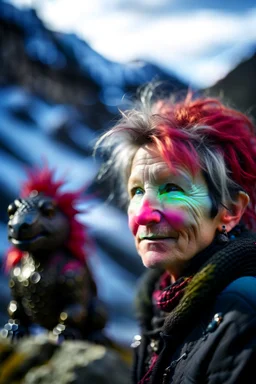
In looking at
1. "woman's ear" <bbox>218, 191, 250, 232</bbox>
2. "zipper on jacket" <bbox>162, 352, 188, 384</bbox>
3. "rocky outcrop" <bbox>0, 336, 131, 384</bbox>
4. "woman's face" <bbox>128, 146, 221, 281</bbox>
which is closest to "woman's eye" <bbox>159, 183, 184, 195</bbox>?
"woman's face" <bbox>128, 146, 221, 281</bbox>

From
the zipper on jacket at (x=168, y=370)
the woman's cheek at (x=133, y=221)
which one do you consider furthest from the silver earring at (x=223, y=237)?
the zipper on jacket at (x=168, y=370)

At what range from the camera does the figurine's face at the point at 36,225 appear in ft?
7.18

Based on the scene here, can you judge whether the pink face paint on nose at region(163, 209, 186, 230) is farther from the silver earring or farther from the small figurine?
the small figurine

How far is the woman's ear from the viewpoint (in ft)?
4.77

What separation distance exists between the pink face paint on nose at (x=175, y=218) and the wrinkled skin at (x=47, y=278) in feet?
2.97

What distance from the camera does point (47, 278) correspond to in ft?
7.34

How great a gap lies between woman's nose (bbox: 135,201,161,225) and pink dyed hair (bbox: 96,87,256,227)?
12 centimetres

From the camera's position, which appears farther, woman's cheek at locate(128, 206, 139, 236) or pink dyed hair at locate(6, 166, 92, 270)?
pink dyed hair at locate(6, 166, 92, 270)

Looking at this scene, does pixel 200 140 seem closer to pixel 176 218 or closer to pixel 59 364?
pixel 176 218

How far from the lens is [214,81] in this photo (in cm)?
343

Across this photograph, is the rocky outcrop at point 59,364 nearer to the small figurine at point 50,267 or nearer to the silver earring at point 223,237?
the small figurine at point 50,267

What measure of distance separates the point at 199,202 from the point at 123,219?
227 cm

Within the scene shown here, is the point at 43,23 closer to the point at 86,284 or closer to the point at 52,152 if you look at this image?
the point at 52,152

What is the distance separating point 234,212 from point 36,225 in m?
0.96
